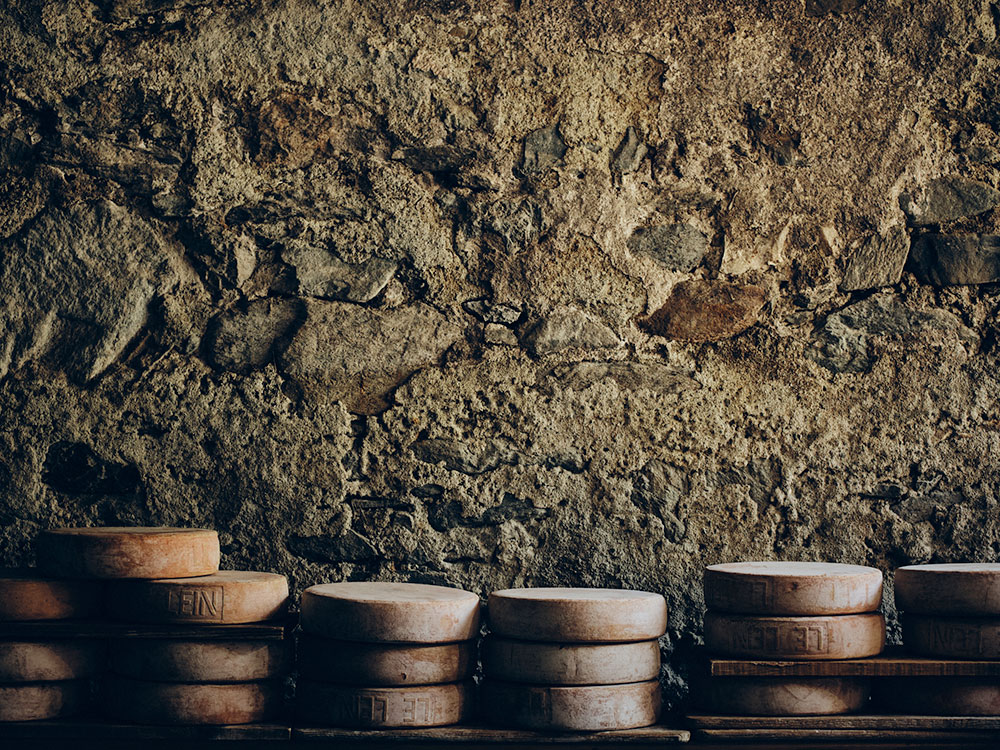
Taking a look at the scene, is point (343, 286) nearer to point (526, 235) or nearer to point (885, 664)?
point (526, 235)

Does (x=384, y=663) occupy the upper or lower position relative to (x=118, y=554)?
lower

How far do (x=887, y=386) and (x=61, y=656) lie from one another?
195cm

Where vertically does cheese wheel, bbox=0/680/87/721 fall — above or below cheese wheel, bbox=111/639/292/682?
below

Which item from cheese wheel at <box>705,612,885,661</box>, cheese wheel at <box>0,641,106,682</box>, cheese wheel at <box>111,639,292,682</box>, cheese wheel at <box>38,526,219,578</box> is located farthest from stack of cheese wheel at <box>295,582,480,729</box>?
cheese wheel at <box>705,612,885,661</box>

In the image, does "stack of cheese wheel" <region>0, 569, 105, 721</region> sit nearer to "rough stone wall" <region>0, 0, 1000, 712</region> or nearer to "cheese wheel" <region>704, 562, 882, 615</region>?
"rough stone wall" <region>0, 0, 1000, 712</region>

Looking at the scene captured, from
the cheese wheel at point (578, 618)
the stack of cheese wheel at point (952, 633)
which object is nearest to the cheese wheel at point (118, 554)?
the cheese wheel at point (578, 618)

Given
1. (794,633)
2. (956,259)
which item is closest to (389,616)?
(794,633)

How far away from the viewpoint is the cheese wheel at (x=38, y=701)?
1937 mm

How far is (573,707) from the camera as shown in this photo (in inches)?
75.2

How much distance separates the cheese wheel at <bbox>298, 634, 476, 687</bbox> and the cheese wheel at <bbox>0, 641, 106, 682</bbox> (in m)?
0.47

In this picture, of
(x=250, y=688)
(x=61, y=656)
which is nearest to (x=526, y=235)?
(x=250, y=688)

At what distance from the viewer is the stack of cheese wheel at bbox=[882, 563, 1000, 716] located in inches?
76.8

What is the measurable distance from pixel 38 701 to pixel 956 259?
2310 millimetres

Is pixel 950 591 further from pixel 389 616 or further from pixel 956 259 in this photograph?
pixel 389 616
